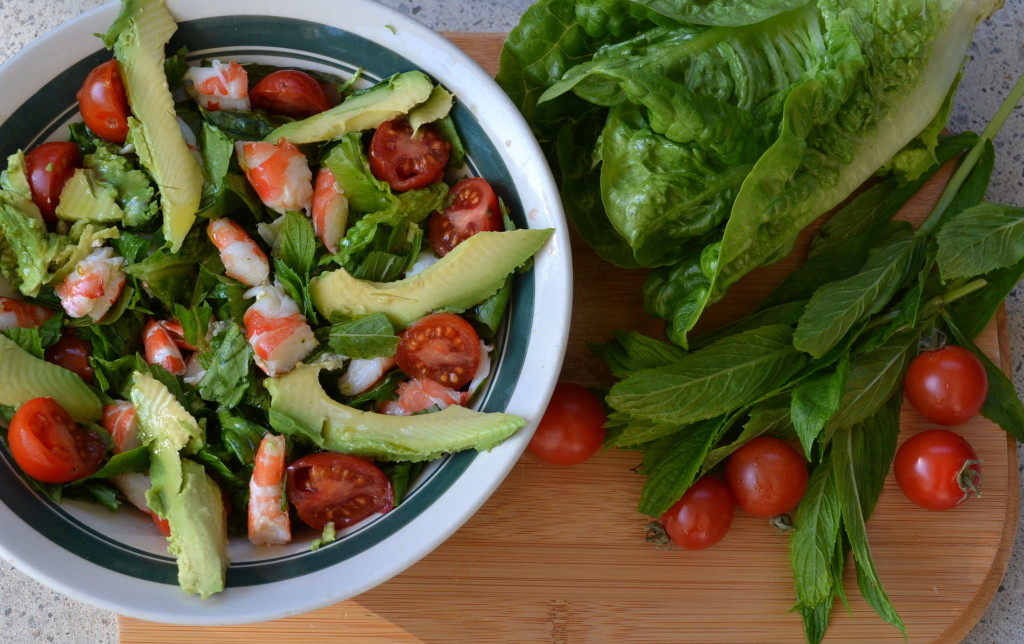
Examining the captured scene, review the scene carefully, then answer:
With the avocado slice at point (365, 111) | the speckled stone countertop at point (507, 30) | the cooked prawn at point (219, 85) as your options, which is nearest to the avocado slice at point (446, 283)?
the avocado slice at point (365, 111)

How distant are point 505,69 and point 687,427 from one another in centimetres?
81

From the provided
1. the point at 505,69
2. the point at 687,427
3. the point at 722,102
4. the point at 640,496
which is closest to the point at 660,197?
the point at 722,102

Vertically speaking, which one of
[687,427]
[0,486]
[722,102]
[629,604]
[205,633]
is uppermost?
[722,102]

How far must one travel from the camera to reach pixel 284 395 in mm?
1444

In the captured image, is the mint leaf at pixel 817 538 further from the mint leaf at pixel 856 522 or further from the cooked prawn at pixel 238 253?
the cooked prawn at pixel 238 253

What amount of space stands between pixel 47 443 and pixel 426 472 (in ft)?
2.05

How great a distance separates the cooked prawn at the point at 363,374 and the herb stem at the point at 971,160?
118 cm

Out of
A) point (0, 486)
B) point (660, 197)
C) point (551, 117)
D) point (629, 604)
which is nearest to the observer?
point (0, 486)

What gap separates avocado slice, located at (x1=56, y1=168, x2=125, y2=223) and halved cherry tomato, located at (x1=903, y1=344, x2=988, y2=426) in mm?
1608

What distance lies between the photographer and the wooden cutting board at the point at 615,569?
1.75 metres

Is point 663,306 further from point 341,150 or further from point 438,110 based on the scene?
point 341,150

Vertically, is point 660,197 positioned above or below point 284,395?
above

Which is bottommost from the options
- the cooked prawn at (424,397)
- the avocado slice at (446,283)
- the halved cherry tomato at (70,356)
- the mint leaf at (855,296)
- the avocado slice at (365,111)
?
the mint leaf at (855,296)

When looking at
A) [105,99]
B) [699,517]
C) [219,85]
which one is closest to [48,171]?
[105,99]
